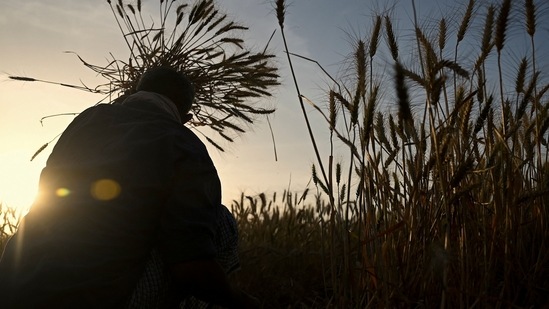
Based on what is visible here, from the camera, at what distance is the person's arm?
1.59 meters

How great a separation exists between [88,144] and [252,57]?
5.70ft

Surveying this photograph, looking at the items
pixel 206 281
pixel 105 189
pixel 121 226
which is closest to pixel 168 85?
pixel 105 189

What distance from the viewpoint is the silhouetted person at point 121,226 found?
1.57 m

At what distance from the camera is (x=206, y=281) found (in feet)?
5.27

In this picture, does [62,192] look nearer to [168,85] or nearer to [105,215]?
[105,215]

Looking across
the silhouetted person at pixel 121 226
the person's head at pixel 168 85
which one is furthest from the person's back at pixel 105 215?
the person's head at pixel 168 85

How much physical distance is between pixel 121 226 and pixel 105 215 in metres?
0.06

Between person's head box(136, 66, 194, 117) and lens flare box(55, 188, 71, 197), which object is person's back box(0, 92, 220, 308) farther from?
person's head box(136, 66, 194, 117)

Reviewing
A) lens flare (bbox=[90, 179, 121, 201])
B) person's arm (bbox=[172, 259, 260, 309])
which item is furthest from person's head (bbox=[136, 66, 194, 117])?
person's arm (bbox=[172, 259, 260, 309])

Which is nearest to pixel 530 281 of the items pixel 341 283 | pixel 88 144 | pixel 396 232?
pixel 396 232

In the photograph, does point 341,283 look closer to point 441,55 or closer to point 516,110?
point 441,55

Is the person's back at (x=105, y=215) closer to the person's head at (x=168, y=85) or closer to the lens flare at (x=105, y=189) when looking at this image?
the lens flare at (x=105, y=189)

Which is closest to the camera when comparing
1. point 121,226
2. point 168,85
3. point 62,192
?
point 121,226

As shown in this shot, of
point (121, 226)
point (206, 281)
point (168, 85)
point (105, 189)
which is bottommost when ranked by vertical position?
point (206, 281)
